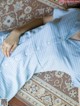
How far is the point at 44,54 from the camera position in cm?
112

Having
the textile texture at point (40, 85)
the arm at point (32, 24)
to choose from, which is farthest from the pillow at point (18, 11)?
the arm at point (32, 24)

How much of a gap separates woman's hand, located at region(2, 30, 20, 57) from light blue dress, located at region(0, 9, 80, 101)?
0.02 m

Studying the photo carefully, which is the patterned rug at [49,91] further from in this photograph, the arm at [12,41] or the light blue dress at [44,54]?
the arm at [12,41]

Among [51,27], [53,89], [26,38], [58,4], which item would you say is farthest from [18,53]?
[58,4]

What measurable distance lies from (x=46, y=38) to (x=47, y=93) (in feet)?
1.28

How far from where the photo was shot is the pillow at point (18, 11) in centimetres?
133

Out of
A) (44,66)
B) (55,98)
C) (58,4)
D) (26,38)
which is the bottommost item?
(55,98)

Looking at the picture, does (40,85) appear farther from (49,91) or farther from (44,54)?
(44,54)

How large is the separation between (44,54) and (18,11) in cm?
42

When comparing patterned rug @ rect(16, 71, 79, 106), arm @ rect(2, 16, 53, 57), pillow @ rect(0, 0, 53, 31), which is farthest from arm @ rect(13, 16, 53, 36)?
patterned rug @ rect(16, 71, 79, 106)

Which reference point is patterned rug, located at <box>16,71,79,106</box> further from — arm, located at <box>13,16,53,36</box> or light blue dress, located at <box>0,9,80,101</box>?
arm, located at <box>13,16,53,36</box>

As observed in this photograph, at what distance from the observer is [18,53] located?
1151 millimetres

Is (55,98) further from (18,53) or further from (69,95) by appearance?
(18,53)

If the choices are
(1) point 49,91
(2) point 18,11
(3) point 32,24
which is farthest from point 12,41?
(1) point 49,91
